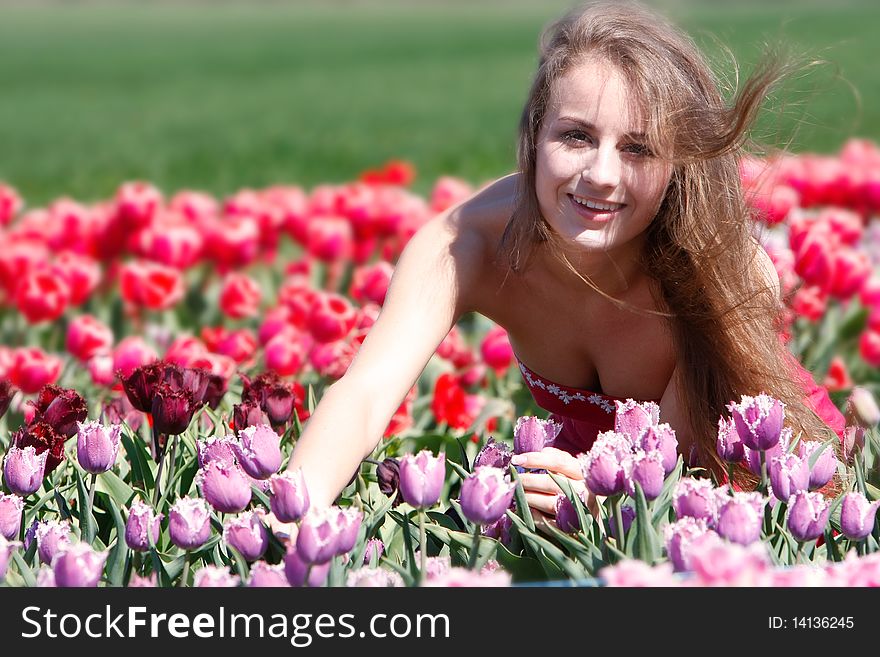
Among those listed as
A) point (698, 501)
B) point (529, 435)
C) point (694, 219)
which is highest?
point (694, 219)

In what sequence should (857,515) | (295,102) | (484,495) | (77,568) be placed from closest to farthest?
(77,568)
(484,495)
(857,515)
(295,102)

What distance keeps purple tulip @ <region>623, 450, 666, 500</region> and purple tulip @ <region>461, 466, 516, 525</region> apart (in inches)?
6.3

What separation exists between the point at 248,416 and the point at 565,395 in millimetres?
782

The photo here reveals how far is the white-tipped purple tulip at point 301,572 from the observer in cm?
147

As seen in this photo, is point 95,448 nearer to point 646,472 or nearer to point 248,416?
point 248,416

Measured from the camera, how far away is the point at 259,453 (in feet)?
5.85

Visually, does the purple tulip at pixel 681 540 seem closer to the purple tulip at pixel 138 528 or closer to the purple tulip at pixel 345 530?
the purple tulip at pixel 345 530

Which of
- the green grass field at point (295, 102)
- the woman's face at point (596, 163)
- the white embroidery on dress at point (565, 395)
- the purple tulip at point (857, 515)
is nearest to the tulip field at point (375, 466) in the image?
the purple tulip at point (857, 515)

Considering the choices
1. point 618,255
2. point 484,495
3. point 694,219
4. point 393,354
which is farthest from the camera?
point 618,255

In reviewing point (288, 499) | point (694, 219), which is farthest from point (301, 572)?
point (694, 219)

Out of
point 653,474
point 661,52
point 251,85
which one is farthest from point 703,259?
point 251,85

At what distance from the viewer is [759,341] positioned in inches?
91.4

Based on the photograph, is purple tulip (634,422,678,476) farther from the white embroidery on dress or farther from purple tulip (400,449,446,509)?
the white embroidery on dress
